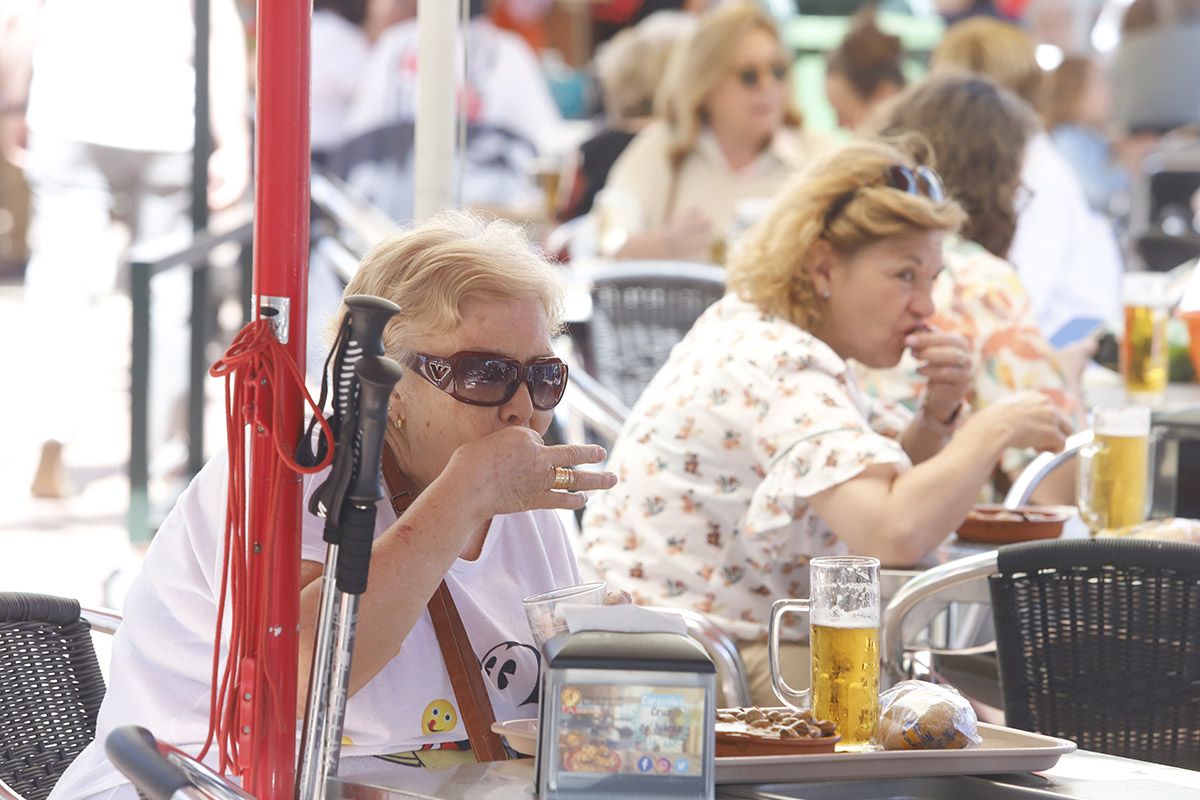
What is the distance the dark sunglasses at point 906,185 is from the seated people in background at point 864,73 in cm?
347

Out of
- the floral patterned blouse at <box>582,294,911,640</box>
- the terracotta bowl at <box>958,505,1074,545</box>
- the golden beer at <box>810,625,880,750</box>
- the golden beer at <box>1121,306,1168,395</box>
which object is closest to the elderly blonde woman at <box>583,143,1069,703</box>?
the floral patterned blouse at <box>582,294,911,640</box>

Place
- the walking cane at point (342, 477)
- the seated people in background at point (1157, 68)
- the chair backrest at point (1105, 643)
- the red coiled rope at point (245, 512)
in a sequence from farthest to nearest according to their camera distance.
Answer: the seated people in background at point (1157, 68)
the chair backrest at point (1105, 643)
the red coiled rope at point (245, 512)
the walking cane at point (342, 477)

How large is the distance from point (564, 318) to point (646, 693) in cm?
89

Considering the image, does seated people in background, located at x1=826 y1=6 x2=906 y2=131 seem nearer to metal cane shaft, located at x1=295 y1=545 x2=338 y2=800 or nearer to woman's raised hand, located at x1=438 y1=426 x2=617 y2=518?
woman's raised hand, located at x1=438 y1=426 x2=617 y2=518

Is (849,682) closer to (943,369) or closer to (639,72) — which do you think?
(943,369)

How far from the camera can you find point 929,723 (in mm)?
1623

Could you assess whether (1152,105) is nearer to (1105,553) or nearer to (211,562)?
(1105,553)

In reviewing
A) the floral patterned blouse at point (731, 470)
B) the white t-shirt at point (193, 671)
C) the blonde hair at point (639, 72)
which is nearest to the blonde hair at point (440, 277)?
the white t-shirt at point (193, 671)

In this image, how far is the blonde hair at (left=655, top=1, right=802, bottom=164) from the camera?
5.98 metres

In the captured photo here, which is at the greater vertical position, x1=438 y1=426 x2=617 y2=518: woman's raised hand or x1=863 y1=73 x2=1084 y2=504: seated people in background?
x1=863 y1=73 x2=1084 y2=504: seated people in background

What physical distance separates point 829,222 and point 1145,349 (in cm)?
111

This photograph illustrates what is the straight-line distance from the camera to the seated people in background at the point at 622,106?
719 cm

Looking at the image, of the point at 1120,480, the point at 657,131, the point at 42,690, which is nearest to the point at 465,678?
the point at 42,690

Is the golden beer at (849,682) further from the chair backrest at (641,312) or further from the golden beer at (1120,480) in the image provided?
the chair backrest at (641,312)
